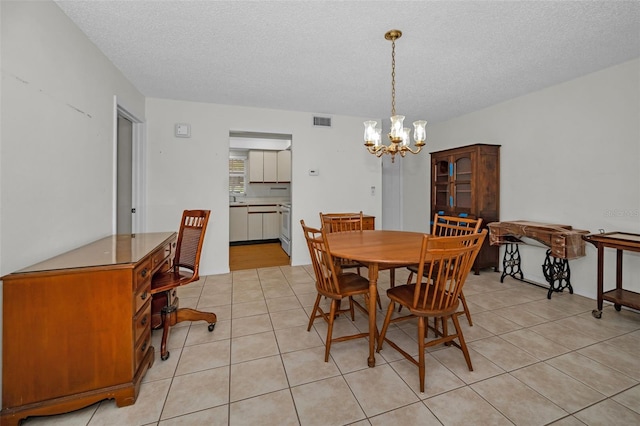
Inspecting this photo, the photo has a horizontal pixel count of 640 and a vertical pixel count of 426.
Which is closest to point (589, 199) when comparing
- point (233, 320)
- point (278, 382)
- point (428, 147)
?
point (428, 147)

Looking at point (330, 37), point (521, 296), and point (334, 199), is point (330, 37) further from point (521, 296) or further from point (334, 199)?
point (521, 296)

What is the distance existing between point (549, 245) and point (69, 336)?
4.21 meters

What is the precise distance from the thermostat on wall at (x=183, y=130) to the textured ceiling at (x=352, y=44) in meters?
0.41

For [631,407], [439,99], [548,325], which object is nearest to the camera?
[631,407]

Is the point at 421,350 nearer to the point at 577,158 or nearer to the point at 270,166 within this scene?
the point at 577,158

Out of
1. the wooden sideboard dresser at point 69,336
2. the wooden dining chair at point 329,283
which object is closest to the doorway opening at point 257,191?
the wooden dining chair at point 329,283

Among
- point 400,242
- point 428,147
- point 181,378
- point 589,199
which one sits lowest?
point 181,378

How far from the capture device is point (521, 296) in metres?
3.16

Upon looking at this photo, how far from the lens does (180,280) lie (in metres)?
2.13

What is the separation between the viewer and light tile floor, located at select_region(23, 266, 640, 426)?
1.47 m

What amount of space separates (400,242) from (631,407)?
1.59 meters

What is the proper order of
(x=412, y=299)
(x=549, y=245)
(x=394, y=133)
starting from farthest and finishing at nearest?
(x=549, y=245) < (x=394, y=133) < (x=412, y=299)

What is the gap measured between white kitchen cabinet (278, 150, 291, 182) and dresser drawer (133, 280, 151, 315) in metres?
4.88

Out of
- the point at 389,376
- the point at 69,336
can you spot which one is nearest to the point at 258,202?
the point at 69,336
